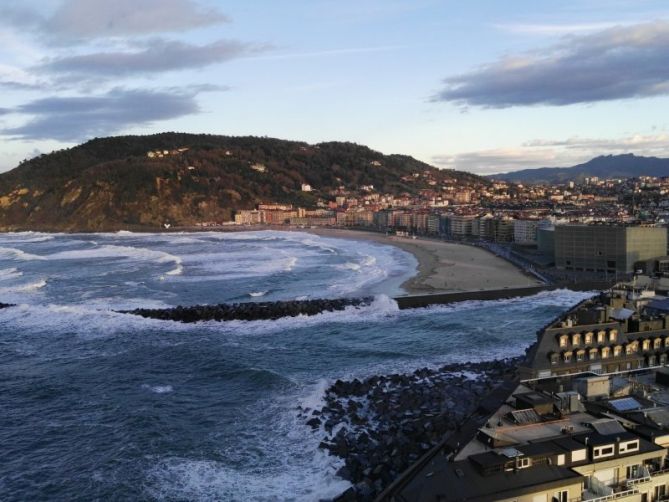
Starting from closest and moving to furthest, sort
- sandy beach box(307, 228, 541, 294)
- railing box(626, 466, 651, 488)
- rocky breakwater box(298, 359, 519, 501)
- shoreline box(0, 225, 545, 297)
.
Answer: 1. railing box(626, 466, 651, 488)
2. rocky breakwater box(298, 359, 519, 501)
3. shoreline box(0, 225, 545, 297)
4. sandy beach box(307, 228, 541, 294)

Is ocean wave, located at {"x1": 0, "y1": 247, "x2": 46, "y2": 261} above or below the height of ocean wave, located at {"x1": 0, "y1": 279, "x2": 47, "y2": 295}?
above

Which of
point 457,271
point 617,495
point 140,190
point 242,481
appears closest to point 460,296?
point 457,271

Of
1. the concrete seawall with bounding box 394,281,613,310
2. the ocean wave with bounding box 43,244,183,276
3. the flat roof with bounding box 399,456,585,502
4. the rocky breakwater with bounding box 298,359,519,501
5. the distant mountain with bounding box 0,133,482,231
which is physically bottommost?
the rocky breakwater with bounding box 298,359,519,501

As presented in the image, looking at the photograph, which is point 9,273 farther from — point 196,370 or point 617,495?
point 617,495

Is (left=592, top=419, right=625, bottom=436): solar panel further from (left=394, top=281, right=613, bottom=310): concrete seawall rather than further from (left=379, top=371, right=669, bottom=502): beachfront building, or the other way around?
(left=394, top=281, right=613, bottom=310): concrete seawall

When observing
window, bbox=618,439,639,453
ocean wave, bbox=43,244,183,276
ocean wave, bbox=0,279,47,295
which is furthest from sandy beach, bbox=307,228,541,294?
window, bbox=618,439,639,453

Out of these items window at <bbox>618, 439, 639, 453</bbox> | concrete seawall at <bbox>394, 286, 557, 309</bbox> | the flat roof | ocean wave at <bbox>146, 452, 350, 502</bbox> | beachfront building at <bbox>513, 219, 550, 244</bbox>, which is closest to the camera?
the flat roof

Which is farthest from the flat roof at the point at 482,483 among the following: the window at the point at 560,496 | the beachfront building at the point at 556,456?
the window at the point at 560,496
